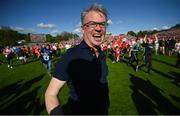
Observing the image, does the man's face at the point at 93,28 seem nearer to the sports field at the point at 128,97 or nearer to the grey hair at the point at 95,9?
the grey hair at the point at 95,9

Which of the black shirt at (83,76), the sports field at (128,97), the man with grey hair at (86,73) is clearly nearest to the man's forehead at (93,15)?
the man with grey hair at (86,73)

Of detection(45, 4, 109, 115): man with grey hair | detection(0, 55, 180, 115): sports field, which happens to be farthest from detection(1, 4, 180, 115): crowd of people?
detection(0, 55, 180, 115): sports field

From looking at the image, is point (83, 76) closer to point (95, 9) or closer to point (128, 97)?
point (95, 9)

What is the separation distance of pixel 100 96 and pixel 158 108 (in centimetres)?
528

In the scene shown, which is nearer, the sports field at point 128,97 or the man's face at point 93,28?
the man's face at point 93,28

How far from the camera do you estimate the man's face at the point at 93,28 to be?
7.41 ft

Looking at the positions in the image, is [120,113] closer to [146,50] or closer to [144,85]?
[144,85]

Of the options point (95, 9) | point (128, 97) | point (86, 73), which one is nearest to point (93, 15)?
point (95, 9)

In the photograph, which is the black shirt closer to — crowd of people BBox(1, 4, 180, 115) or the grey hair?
crowd of people BBox(1, 4, 180, 115)

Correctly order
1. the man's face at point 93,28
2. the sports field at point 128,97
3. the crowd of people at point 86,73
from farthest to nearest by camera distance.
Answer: the sports field at point 128,97 → the man's face at point 93,28 → the crowd of people at point 86,73

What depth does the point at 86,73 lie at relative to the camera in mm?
2047

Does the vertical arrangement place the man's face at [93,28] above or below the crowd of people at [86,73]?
above

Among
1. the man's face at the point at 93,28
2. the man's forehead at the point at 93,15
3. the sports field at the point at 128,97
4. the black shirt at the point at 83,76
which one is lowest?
the sports field at the point at 128,97

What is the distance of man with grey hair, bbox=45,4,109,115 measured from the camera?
6.18 feet
